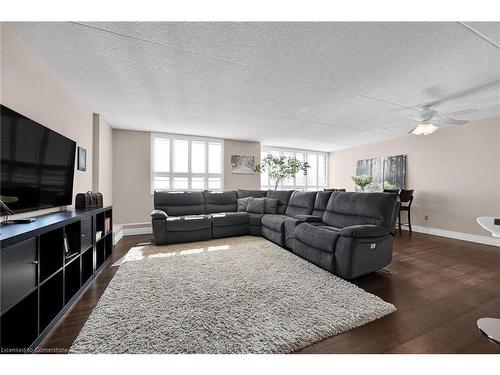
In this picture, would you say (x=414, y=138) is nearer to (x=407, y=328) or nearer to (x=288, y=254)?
(x=288, y=254)

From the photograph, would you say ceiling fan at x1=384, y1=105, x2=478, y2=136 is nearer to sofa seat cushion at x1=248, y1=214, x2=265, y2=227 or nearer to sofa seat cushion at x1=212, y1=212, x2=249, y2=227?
sofa seat cushion at x1=248, y1=214, x2=265, y2=227

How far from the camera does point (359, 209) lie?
9.14 feet

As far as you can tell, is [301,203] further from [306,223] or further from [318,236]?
[318,236]

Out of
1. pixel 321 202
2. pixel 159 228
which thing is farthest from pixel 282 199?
pixel 159 228

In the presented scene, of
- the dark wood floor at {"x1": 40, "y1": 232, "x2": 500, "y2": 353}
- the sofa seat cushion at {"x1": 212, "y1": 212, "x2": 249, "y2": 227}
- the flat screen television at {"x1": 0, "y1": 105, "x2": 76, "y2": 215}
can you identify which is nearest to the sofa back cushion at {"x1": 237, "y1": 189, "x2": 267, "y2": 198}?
the sofa seat cushion at {"x1": 212, "y1": 212, "x2": 249, "y2": 227}

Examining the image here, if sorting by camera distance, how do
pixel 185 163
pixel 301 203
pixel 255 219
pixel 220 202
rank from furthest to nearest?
pixel 185 163
pixel 220 202
pixel 255 219
pixel 301 203

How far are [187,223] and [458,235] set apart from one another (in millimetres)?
5455

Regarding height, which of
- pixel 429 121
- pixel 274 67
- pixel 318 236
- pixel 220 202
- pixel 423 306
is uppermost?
pixel 274 67

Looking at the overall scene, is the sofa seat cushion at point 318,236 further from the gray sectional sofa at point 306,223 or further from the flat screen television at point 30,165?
the flat screen television at point 30,165

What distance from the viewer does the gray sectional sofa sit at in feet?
7.44

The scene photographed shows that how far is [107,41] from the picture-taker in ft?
5.92

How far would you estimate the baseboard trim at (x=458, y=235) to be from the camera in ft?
12.1
